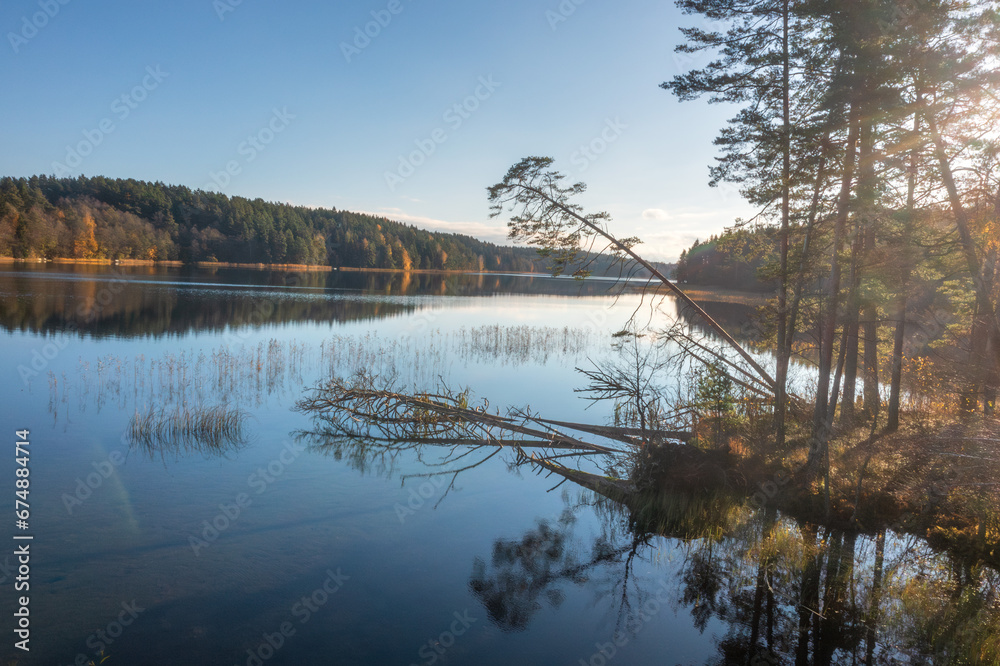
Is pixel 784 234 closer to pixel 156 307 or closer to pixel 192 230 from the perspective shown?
pixel 156 307

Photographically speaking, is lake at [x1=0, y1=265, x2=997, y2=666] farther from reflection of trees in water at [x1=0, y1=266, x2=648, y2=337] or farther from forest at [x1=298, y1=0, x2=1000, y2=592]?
reflection of trees in water at [x1=0, y1=266, x2=648, y2=337]

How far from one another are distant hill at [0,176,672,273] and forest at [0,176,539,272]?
167mm

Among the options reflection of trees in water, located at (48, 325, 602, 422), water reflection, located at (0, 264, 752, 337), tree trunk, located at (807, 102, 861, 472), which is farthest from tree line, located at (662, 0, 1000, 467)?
reflection of trees in water, located at (48, 325, 602, 422)

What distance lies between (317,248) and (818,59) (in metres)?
113

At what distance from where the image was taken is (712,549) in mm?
7539

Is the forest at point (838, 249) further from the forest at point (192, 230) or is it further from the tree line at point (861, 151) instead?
the forest at point (192, 230)

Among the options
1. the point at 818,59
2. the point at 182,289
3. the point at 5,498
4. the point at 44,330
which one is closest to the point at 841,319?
the point at 818,59

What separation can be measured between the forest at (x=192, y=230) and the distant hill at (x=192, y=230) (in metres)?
0.17

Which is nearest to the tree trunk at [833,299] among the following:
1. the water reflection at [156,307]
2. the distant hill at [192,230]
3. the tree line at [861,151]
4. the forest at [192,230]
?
the tree line at [861,151]

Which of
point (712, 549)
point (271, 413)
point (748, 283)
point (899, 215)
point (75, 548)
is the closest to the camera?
point (75, 548)

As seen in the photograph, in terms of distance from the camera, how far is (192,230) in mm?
99250

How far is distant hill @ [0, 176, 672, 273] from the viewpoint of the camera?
73375 millimetres

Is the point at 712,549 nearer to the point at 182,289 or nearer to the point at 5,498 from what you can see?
the point at 5,498

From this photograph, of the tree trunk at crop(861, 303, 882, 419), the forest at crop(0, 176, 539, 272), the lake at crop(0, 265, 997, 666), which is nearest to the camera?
the lake at crop(0, 265, 997, 666)
